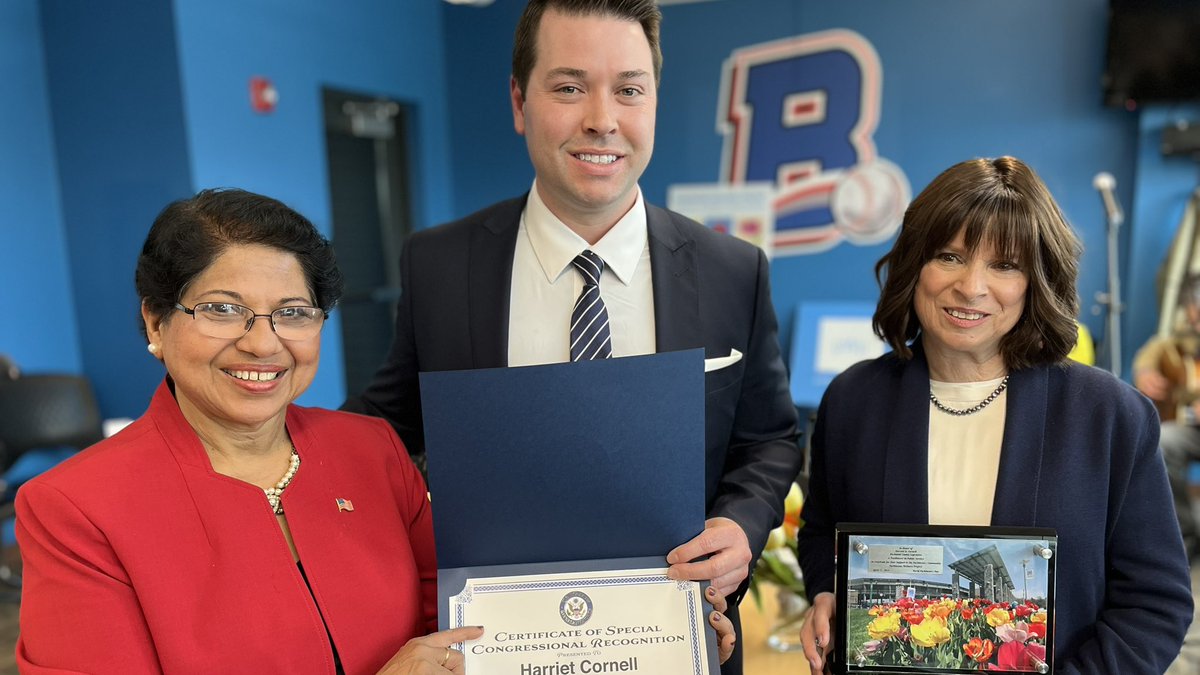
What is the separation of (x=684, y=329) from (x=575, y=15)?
1.89 feet

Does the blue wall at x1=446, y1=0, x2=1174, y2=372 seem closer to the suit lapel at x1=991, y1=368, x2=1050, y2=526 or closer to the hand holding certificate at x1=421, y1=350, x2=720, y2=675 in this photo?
the suit lapel at x1=991, y1=368, x2=1050, y2=526

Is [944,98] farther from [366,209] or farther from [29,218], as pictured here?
[29,218]

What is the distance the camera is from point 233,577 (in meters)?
1.14

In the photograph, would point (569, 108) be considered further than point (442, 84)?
No

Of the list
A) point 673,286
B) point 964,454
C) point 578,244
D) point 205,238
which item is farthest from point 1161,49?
point 205,238

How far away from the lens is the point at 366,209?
6.36m

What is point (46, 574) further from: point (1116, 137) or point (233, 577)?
point (1116, 137)

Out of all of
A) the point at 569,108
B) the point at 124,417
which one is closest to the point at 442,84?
the point at 124,417

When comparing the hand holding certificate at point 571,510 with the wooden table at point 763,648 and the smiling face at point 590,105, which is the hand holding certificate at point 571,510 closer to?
the smiling face at point 590,105

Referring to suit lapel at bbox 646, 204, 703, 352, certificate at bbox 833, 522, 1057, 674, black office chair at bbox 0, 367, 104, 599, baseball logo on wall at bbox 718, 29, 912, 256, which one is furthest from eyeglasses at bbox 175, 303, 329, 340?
baseball logo on wall at bbox 718, 29, 912, 256

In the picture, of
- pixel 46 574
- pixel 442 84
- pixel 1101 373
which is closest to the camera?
pixel 46 574

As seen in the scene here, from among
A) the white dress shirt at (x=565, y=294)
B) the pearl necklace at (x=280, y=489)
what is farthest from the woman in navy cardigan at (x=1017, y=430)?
the pearl necklace at (x=280, y=489)

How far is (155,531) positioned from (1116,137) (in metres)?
5.97

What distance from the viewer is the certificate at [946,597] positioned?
3.99 ft
